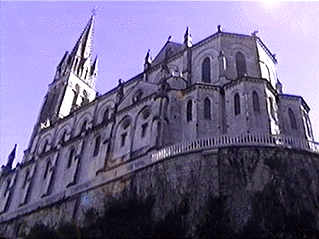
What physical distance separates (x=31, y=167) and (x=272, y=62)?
2606cm

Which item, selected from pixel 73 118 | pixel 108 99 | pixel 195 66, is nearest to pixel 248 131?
pixel 195 66

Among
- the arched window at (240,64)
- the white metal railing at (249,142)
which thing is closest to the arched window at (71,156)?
the white metal railing at (249,142)

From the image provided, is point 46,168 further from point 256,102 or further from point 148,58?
point 256,102

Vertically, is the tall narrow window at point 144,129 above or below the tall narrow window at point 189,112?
below

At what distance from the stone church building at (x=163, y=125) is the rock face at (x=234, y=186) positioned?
418mm

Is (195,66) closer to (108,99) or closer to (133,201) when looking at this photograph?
(108,99)

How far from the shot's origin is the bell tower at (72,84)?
47025 mm

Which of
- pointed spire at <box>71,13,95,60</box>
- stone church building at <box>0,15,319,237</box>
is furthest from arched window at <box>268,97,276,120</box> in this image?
pointed spire at <box>71,13,95,60</box>

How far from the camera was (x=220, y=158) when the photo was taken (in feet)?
72.9

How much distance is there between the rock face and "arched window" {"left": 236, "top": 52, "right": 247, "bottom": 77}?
38.2 ft

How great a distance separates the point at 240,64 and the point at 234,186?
1550cm

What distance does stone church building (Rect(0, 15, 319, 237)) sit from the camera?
25.9 metres

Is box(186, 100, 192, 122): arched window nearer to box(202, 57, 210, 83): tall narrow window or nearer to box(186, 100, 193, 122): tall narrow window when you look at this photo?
box(186, 100, 193, 122): tall narrow window

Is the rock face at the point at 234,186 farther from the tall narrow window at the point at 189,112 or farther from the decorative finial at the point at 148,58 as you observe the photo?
the decorative finial at the point at 148,58
